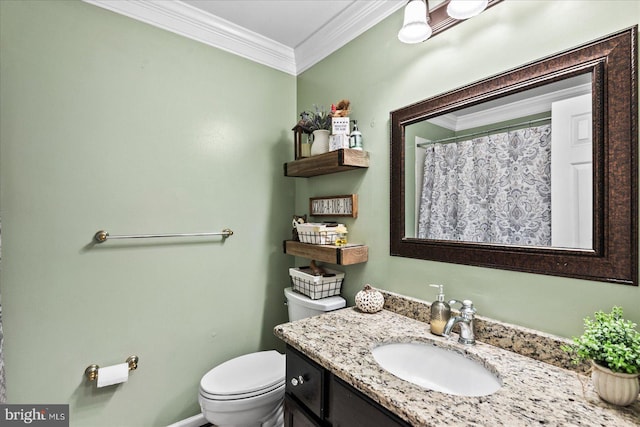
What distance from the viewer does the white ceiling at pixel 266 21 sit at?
60.6 inches

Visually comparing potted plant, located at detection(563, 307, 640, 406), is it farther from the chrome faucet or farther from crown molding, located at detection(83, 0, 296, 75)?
crown molding, located at detection(83, 0, 296, 75)

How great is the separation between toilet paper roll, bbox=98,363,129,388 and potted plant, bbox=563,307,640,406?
5.85 ft

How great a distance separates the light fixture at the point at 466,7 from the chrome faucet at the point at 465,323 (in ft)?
3.34

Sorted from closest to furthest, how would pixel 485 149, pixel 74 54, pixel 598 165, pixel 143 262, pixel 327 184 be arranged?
pixel 598 165
pixel 485 149
pixel 74 54
pixel 143 262
pixel 327 184

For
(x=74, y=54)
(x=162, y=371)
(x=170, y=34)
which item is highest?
(x=170, y=34)

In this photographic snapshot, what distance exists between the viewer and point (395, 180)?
142cm

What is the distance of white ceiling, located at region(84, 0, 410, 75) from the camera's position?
154cm

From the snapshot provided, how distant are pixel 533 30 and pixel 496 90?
7.9 inches

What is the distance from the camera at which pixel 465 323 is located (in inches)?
41.9

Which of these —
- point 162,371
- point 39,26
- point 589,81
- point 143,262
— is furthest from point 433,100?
point 162,371

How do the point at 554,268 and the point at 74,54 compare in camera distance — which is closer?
the point at 554,268

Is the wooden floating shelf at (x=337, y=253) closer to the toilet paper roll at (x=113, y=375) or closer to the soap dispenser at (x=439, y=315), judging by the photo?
the soap dispenser at (x=439, y=315)

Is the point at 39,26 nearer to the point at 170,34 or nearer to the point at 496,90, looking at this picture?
the point at 170,34

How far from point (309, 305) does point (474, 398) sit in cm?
96
